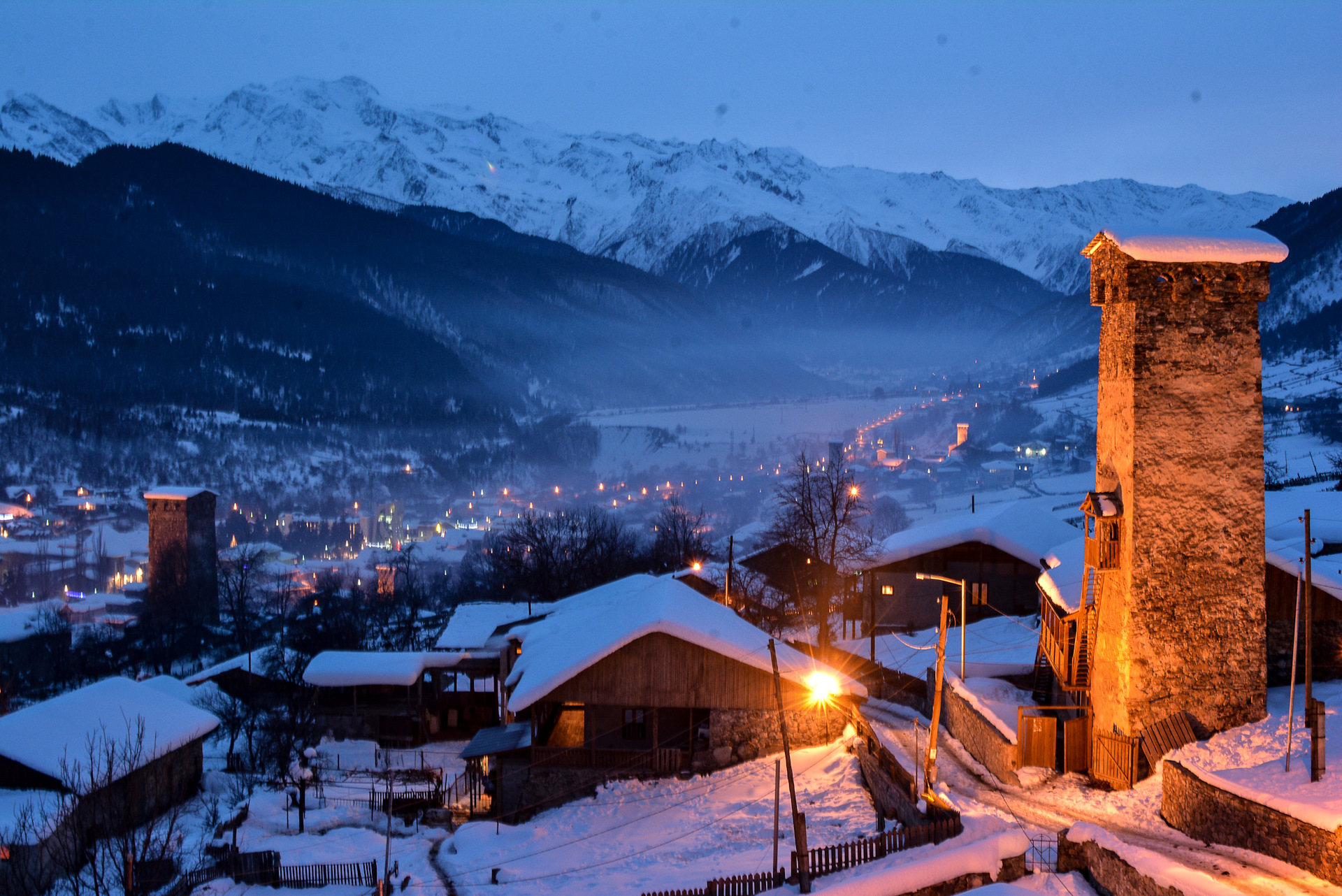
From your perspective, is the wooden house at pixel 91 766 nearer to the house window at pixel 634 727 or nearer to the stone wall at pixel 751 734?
the house window at pixel 634 727

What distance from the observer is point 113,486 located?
15488cm

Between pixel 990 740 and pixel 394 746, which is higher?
pixel 990 740

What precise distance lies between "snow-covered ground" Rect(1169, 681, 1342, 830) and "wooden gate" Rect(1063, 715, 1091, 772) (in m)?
2.58

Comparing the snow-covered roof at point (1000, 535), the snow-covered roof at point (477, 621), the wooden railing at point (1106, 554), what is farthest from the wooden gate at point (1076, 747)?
the snow-covered roof at point (477, 621)

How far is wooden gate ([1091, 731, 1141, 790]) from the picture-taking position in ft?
62.0

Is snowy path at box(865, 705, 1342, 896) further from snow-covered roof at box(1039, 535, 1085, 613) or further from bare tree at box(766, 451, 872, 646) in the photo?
bare tree at box(766, 451, 872, 646)

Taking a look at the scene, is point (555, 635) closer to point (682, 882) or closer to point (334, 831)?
point (334, 831)

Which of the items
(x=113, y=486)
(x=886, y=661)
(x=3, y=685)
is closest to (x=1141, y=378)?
(x=886, y=661)

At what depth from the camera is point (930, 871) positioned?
48.4 ft

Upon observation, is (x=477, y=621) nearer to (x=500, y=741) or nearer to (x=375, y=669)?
(x=375, y=669)

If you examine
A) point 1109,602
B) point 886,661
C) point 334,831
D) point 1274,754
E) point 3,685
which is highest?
point 1109,602

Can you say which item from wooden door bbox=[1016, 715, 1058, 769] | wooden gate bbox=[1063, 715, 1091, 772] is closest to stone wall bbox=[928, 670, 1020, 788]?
wooden door bbox=[1016, 715, 1058, 769]

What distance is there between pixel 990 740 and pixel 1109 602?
13.8 ft

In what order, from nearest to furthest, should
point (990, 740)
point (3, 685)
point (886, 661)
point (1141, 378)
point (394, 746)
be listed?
point (1141, 378)
point (990, 740)
point (886, 661)
point (394, 746)
point (3, 685)
